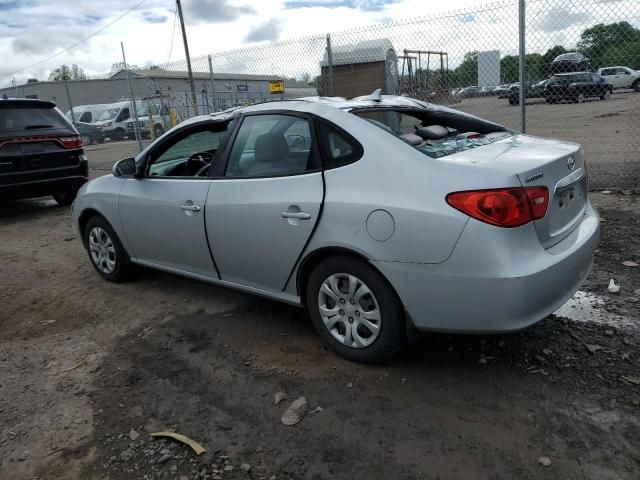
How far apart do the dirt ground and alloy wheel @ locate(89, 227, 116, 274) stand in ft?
2.17

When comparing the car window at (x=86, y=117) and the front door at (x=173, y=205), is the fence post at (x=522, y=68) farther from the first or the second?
the car window at (x=86, y=117)

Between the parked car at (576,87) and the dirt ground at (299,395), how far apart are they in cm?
565

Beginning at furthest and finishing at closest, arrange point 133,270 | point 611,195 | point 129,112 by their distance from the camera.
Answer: point 129,112, point 611,195, point 133,270

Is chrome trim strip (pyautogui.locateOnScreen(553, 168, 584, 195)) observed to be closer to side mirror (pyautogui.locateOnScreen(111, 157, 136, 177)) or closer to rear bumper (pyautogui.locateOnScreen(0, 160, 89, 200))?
side mirror (pyautogui.locateOnScreen(111, 157, 136, 177))

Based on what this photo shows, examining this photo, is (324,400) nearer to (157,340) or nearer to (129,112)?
(157,340)

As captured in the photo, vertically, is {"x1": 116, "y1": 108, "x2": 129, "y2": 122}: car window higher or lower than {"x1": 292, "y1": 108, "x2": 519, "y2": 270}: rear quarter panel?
higher

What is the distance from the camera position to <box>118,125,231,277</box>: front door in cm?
378

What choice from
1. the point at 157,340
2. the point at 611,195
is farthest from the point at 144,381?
the point at 611,195

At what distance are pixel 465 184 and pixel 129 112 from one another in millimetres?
27384

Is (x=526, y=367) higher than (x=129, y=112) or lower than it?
lower

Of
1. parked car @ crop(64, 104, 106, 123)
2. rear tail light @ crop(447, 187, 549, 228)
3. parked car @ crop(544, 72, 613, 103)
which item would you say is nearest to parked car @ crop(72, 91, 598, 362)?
rear tail light @ crop(447, 187, 549, 228)

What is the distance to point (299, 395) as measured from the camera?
2900 mm

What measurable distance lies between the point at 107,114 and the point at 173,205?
26715 mm

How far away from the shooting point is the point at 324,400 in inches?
112
